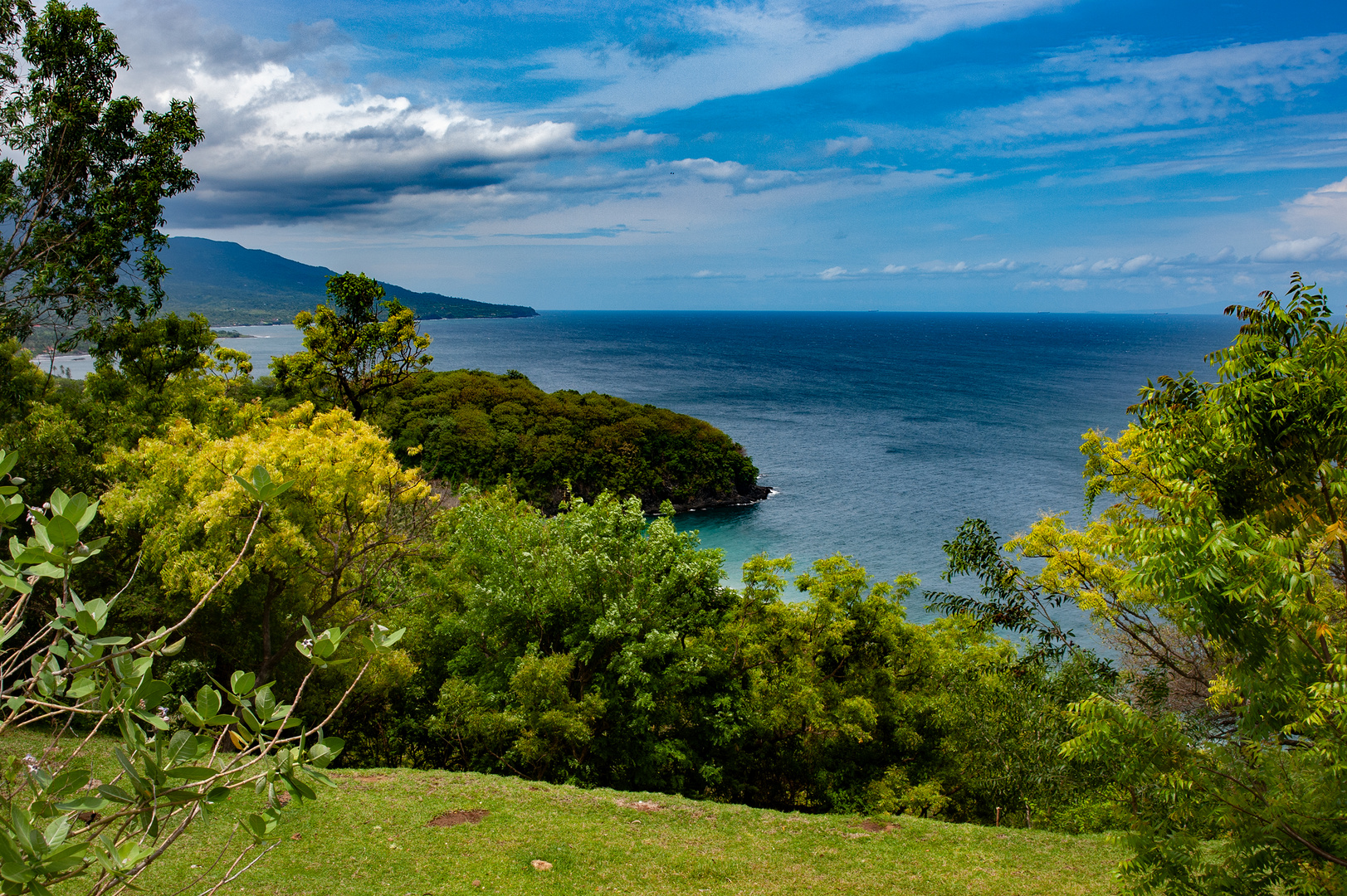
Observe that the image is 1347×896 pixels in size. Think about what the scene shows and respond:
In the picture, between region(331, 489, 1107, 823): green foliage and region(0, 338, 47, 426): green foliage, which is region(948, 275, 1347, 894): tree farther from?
region(0, 338, 47, 426): green foliage

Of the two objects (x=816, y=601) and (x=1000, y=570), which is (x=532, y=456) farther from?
(x=1000, y=570)

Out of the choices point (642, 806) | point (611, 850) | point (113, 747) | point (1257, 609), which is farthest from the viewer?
point (642, 806)

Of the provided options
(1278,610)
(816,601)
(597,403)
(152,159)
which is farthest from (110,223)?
(597,403)

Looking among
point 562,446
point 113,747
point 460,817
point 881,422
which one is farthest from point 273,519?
point 881,422

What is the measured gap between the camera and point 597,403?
67.4 metres

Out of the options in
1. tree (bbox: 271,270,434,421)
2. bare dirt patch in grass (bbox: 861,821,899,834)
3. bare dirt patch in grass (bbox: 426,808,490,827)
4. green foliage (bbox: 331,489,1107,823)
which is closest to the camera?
bare dirt patch in grass (bbox: 426,808,490,827)


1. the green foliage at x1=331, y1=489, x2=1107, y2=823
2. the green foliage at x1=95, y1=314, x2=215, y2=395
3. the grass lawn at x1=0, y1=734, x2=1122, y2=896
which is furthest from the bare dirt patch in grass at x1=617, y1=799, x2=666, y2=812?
the green foliage at x1=95, y1=314, x2=215, y2=395

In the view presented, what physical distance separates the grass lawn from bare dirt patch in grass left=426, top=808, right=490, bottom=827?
2.1 inches

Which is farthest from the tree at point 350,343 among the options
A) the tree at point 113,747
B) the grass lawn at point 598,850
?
the tree at point 113,747

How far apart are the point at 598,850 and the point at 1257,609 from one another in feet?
35.2

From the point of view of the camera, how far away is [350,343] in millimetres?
32875

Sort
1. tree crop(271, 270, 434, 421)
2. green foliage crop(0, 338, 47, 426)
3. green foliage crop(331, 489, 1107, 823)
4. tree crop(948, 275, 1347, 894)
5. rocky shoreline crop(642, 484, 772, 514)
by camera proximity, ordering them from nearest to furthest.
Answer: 1. tree crop(948, 275, 1347, 894)
2. green foliage crop(331, 489, 1107, 823)
3. green foliage crop(0, 338, 47, 426)
4. tree crop(271, 270, 434, 421)
5. rocky shoreline crop(642, 484, 772, 514)

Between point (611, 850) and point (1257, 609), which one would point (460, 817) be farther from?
point (1257, 609)

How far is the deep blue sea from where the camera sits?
50812 millimetres
